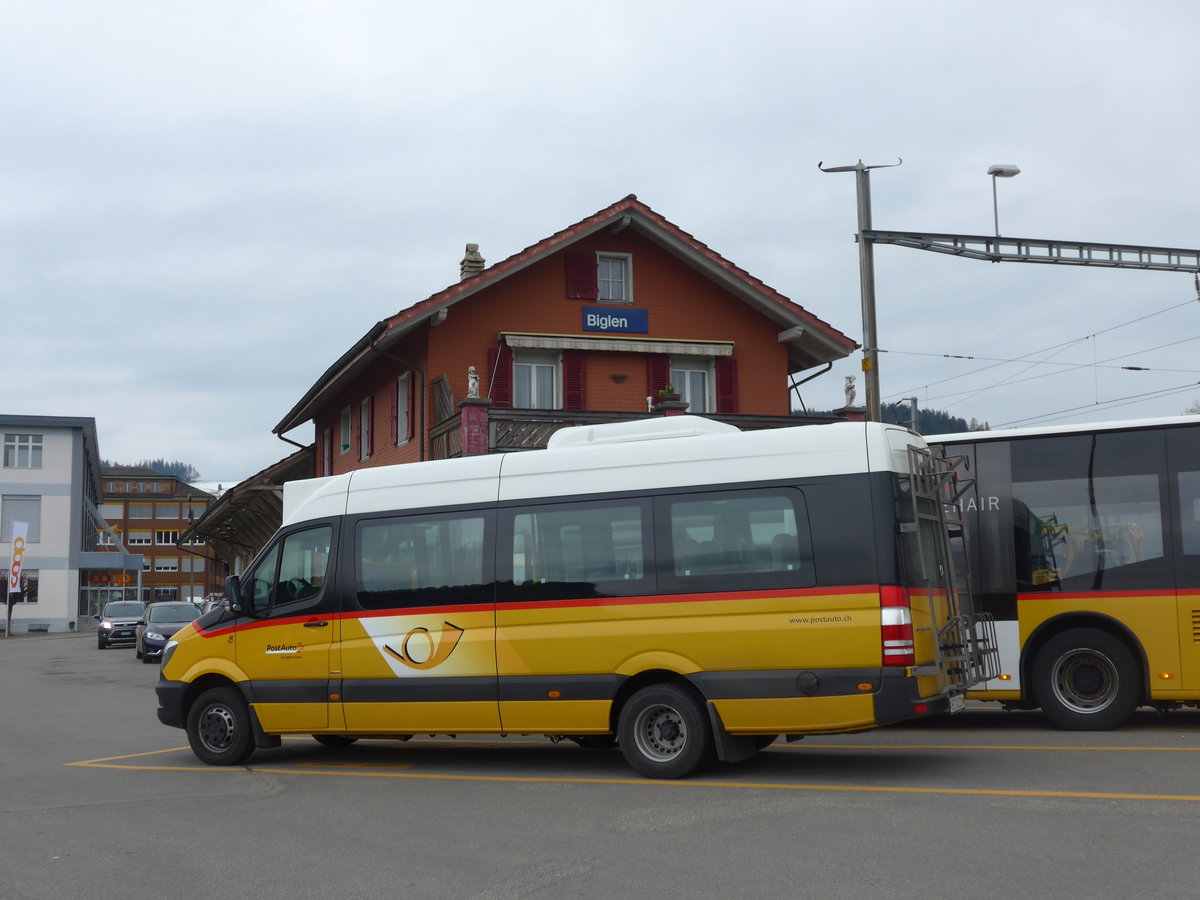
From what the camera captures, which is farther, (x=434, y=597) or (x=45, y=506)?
(x=45, y=506)

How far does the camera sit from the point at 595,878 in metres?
7.02

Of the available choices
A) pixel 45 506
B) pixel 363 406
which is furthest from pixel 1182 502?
pixel 45 506

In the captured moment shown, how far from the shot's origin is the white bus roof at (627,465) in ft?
33.9

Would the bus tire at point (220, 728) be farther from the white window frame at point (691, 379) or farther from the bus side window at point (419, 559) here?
the white window frame at point (691, 379)

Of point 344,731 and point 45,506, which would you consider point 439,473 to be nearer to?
point 344,731

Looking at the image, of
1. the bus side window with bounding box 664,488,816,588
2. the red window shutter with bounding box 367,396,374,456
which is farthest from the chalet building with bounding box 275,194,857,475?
the bus side window with bounding box 664,488,816,588

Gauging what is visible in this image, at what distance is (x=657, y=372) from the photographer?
96.9 ft

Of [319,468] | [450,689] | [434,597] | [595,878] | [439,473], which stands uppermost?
[319,468]

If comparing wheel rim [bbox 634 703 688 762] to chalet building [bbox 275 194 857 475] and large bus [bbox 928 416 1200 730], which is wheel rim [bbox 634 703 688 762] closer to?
large bus [bbox 928 416 1200 730]

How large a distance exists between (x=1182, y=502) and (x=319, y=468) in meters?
31.8

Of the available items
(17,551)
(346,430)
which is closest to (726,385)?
(346,430)

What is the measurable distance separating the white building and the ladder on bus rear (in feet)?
246

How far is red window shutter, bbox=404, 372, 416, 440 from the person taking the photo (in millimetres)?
29219

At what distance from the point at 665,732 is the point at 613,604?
1065mm
